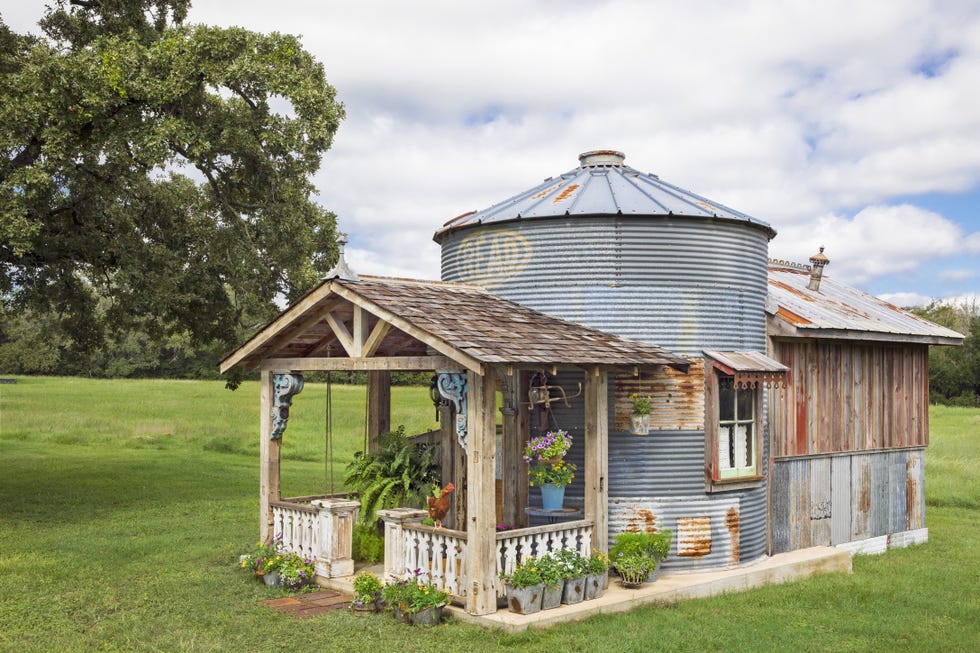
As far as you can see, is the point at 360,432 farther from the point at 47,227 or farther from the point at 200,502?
the point at 47,227

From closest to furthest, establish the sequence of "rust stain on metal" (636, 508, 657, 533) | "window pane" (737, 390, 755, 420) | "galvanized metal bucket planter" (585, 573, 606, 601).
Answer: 1. "galvanized metal bucket planter" (585, 573, 606, 601)
2. "rust stain on metal" (636, 508, 657, 533)
3. "window pane" (737, 390, 755, 420)

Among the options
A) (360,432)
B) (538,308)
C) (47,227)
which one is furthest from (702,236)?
(360,432)

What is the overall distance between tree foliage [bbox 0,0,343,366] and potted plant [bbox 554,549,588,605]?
29.0 ft

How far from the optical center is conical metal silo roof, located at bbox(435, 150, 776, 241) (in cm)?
1267

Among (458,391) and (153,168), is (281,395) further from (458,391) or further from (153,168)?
(153,168)

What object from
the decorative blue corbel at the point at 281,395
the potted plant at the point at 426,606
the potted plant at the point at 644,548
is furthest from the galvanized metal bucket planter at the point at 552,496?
the decorative blue corbel at the point at 281,395

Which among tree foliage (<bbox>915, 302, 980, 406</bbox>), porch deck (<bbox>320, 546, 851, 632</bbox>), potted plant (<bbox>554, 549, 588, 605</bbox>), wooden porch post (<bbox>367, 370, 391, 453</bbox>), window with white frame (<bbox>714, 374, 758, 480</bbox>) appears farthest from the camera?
tree foliage (<bbox>915, 302, 980, 406</bbox>)

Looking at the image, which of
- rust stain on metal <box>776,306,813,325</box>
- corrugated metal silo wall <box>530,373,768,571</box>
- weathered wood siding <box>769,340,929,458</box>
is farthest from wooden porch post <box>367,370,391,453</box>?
rust stain on metal <box>776,306,813,325</box>

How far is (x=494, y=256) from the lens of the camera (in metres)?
13.2

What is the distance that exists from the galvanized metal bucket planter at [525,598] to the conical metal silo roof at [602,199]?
16.8 ft

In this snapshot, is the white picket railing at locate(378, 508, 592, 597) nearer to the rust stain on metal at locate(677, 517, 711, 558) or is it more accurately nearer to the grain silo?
the grain silo

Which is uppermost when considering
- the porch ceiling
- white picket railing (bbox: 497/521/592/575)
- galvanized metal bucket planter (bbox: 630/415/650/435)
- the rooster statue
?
the porch ceiling

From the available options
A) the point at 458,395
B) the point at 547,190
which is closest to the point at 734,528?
the point at 458,395

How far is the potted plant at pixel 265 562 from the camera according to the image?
38.2ft
